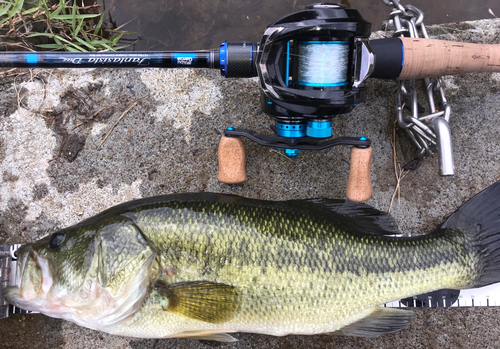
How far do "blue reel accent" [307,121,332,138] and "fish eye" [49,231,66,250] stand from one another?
1.42 m

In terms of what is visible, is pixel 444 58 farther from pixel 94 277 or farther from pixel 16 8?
pixel 16 8

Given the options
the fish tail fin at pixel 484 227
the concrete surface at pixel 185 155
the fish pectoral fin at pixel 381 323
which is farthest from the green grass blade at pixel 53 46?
the fish tail fin at pixel 484 227

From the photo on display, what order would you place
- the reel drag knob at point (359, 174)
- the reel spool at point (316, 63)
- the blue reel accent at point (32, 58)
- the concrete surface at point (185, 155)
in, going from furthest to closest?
the concrete surface at point (185, 155), the reel drag knob at point (359, 174), the blue reel accent at point (32, 58), the reel spool at point (316, 63)

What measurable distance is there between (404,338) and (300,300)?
1075 millimetres

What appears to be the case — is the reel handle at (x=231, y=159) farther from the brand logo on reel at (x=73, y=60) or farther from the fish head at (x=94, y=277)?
the brand logo on reel at (x=73, y=60)

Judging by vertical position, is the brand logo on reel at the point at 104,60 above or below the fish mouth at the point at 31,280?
above

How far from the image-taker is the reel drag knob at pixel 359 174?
191cm

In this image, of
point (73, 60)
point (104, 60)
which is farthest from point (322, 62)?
point (73, 60)

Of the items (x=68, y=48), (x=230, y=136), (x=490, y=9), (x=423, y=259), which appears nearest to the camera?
(x=423, y=259)

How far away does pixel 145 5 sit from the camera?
290 cm

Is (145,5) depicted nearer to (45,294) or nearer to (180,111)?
(180,111)

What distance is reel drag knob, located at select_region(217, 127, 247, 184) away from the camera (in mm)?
1961

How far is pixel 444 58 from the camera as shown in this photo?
188 centimetres

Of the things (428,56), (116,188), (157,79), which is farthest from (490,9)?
(116,188)
